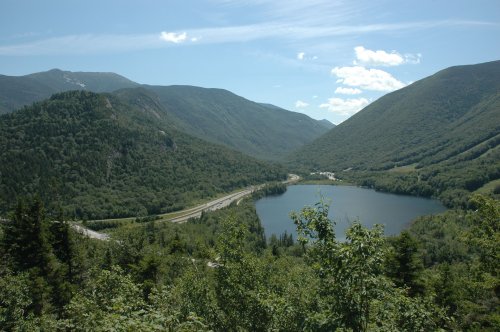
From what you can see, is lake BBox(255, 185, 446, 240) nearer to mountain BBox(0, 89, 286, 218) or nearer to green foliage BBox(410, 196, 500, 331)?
mountain BBox(0, 89, 286, 218)

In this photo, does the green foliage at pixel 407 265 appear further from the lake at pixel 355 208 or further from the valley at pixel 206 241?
the lake at pixel 355 208

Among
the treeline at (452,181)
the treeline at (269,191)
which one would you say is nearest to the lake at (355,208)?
the treeline at (269,191)

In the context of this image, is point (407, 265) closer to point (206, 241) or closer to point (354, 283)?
point (354, 283)

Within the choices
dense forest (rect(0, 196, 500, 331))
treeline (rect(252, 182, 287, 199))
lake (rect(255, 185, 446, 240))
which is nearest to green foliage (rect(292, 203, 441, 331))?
dense forest (rect(0, 196, 500, 331))

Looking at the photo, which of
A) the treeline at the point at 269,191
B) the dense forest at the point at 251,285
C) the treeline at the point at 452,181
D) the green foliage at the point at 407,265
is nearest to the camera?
the dense forest at the point at 251,285

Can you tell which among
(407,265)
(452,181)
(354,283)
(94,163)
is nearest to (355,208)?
(452,181)

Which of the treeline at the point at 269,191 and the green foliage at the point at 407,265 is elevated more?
the green foliage at the point at 407,265

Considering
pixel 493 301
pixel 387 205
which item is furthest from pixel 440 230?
pixel 493 301
